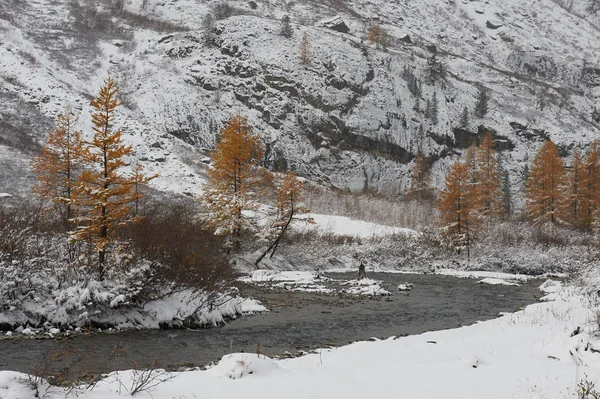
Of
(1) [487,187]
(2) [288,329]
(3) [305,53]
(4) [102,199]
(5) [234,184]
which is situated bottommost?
(1) [487,187]

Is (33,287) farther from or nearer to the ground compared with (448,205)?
farther from the ground

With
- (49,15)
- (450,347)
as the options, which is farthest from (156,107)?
(450,347)

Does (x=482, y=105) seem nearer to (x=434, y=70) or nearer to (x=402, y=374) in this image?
(x=434, y=70)

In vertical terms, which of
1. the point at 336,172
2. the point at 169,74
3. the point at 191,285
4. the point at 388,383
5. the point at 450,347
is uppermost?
the point at 388,383

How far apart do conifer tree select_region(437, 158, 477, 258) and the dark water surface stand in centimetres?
1344

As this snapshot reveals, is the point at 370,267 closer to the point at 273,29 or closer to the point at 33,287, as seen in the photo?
the point at 33,287

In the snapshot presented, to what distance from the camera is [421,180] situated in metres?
71.8

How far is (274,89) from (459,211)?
159ft

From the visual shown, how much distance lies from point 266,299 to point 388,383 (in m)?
11.8

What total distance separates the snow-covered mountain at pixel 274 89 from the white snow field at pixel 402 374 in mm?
44016

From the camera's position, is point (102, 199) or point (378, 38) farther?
point (378, 38)

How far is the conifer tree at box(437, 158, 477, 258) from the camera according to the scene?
35469 millimetres

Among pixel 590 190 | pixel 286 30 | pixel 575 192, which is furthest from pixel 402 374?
pixel 286 30

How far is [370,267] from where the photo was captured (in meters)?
32.8
